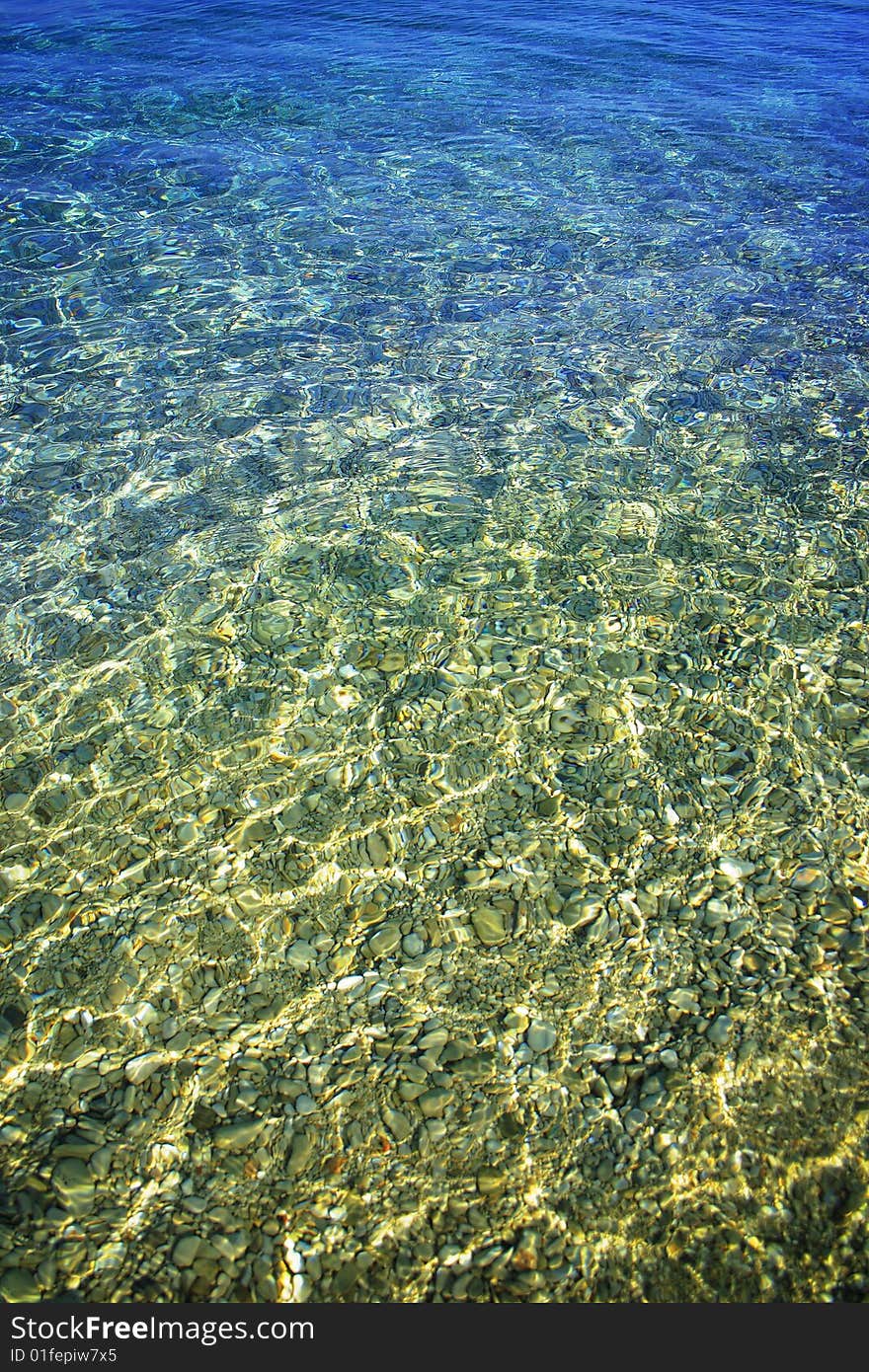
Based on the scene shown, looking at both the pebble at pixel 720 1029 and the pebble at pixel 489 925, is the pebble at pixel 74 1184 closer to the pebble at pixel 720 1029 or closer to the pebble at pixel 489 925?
the pebble at pixel 489 925

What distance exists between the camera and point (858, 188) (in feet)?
30.5

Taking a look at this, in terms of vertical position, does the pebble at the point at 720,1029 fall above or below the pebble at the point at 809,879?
below

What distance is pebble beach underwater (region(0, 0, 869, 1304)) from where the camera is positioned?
259 centimetres

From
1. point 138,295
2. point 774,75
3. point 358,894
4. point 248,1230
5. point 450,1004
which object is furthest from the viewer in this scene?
point 774,75

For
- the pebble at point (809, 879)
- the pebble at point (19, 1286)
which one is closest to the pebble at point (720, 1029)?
the pebble at point (809, 879)

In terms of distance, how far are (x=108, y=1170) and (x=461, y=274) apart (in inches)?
282

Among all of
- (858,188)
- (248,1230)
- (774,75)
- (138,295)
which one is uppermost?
(774,75)

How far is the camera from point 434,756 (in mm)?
3850

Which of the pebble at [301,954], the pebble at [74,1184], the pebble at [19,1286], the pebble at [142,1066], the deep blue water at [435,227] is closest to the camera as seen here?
the pebble at [19,1286]

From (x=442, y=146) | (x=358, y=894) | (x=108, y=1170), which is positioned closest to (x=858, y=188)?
(x=442, y=146)

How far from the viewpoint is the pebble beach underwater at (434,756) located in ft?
8.48

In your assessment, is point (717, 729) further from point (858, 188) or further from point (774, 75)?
point (774, 75)

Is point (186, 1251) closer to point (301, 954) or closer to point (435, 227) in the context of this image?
point (301, 954)

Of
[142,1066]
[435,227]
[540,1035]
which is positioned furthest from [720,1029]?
[435,227]
